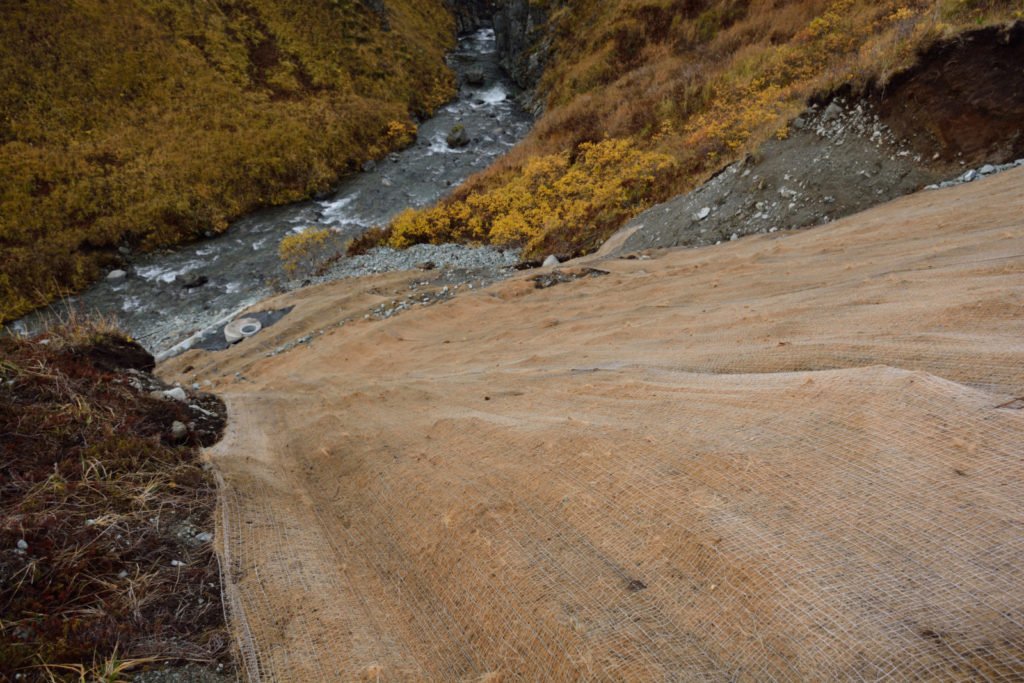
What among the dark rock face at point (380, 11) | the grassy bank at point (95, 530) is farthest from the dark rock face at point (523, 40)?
the grassy bank at point (95, 530)

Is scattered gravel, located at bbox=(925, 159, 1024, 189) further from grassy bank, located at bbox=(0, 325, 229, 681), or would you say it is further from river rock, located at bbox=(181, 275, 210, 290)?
river rock, located at bbox=(181, 275, 210, 290)

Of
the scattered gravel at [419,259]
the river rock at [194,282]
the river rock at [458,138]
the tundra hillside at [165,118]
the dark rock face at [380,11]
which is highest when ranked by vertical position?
the dark rock face at [380,11]

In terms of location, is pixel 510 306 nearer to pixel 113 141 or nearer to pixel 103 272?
pixel 103 272

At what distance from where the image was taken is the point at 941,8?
8.09 meters

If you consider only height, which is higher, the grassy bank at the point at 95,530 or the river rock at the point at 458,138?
the river rock at the point at 458,138

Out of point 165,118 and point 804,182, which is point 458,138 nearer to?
point 165,118

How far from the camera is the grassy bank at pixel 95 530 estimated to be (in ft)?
5.47

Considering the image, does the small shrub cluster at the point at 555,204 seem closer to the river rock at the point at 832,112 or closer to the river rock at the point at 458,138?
the river rock at the point at 832,112

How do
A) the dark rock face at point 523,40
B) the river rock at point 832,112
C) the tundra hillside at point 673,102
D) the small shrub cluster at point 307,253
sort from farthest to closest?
the dark rock face at point 523,40
the small shrub cluster at point 307,253
the tundra hillside at point 673,102
the river rock at point 832,112

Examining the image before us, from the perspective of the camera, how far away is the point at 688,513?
1773mm

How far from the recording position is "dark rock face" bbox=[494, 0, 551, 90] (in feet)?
95.1

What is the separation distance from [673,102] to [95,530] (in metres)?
17.1

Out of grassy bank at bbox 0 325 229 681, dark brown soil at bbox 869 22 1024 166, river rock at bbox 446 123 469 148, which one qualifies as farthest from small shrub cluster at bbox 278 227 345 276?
dark brown soil at bbox 869 22 1024 166

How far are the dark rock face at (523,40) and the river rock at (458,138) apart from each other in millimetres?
6792
